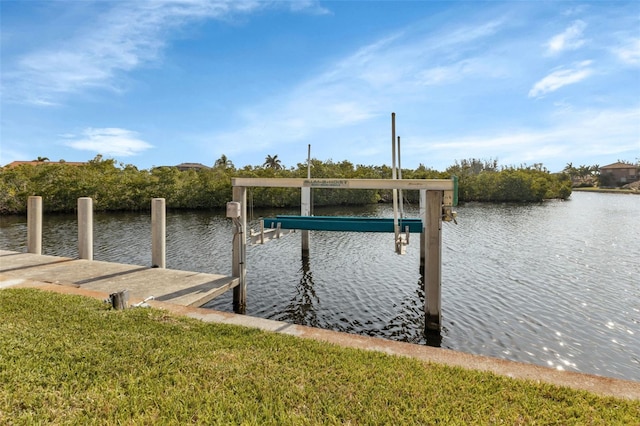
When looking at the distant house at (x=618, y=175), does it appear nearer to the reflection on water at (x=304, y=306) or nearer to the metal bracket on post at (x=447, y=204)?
the reflection on water at (x=304, y=306)

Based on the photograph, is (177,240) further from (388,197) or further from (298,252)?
(388,197)

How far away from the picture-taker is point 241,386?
369cm

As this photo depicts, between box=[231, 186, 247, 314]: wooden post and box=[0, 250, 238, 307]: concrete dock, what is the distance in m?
0.26

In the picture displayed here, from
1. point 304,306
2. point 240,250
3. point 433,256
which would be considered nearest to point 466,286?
point 433,256

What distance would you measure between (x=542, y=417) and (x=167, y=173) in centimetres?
4136

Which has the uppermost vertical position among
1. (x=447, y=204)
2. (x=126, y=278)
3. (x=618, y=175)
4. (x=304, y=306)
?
(x=618, y=175)

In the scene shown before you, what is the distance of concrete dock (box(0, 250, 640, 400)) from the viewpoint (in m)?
4.16

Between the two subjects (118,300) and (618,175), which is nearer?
(118,300)

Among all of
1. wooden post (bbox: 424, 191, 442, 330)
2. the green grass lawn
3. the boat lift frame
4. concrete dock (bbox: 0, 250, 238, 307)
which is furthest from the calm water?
the green grass lawn

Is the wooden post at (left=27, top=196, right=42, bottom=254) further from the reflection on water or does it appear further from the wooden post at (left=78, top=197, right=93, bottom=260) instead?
the reflection on water

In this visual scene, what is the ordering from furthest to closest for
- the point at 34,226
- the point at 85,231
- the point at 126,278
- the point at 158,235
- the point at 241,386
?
the point at 34,226, the point at 85,231, the point at 158,235, the point at 126,278, the point at 241,386

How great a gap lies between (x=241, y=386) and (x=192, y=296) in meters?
4.26

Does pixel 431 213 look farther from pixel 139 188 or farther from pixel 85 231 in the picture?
pixel 139 188

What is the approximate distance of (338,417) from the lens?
321 centimetres
